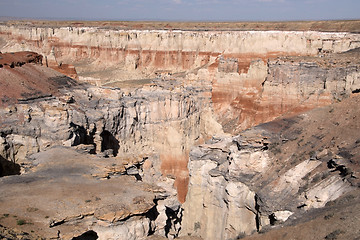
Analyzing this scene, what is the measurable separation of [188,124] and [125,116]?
604cm

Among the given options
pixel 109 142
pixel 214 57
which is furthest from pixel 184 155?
pixel 214 57

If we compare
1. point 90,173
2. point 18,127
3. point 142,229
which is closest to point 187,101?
point 18,127

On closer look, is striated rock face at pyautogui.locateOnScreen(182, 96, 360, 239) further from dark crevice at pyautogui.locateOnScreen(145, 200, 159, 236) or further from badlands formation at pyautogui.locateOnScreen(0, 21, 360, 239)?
dark crevice at pyautogui.locateOnScreen(145, 200, 159, 236)

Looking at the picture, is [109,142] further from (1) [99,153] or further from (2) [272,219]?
(2) [272,219]

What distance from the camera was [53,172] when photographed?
15.9m

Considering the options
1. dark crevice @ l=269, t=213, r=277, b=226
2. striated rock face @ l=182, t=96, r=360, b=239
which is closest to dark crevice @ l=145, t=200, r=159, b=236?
striated rock face @ l=182, t=96, r=360, b=239

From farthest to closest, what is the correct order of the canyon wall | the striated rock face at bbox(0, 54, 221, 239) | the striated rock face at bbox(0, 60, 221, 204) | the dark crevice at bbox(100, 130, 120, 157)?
the canyon wall
the dark crevice at bbox(100, 130, 120, 157)
the striated rock face at bbox(0, 60, 221, 204)
the striated rock face at bbox(0, 54, 221, 239)

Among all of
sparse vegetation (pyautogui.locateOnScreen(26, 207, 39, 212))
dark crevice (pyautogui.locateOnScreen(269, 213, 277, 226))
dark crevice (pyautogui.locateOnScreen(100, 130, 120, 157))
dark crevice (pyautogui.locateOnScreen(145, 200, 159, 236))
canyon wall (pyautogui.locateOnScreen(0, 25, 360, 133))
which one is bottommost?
dark crevice (pyautogui.locateOnScreen(269, 213, 277, 226))

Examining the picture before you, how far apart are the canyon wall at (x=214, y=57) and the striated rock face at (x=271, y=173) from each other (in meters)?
7.92

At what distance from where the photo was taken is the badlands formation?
13.1 meters

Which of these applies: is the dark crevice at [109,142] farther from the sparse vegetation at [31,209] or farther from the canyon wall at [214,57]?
the sparse vegetation at [31,209]

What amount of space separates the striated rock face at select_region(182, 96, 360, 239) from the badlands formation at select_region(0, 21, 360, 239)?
0.07 m

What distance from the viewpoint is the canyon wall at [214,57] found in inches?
1398

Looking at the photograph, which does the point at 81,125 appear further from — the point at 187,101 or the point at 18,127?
the point at 187,101
